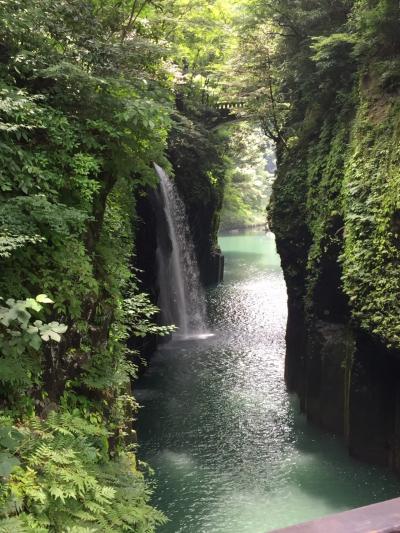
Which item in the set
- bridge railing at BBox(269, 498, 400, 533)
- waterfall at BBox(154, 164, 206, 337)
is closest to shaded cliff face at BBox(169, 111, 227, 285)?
waterfall at BBox(154, 164, 206, 337)

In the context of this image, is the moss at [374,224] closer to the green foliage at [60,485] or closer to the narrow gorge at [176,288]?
the narrow gorge at [176,288]

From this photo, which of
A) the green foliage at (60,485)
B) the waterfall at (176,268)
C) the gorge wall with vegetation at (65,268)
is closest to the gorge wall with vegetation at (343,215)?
the gorge wall with vegetation at (65,268)

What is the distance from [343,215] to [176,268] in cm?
1120

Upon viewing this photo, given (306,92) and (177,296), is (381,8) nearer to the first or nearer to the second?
(306,92)

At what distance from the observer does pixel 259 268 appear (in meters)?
36.5

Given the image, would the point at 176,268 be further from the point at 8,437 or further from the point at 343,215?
the point at 8,437

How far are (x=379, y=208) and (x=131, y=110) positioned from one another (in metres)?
5.97

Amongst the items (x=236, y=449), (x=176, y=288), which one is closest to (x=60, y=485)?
(x=236, y=449)

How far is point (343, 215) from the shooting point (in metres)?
11.0

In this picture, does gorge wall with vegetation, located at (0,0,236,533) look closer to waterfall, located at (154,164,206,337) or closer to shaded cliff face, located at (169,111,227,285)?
waterfall, located at (154,164,206,337)

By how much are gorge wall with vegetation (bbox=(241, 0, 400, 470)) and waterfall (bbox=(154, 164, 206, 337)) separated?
6.77 meters

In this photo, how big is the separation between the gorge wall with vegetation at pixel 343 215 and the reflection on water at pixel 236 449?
77 centimetres

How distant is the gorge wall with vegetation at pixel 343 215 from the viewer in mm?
9430

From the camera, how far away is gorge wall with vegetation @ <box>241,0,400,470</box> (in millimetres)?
9430
